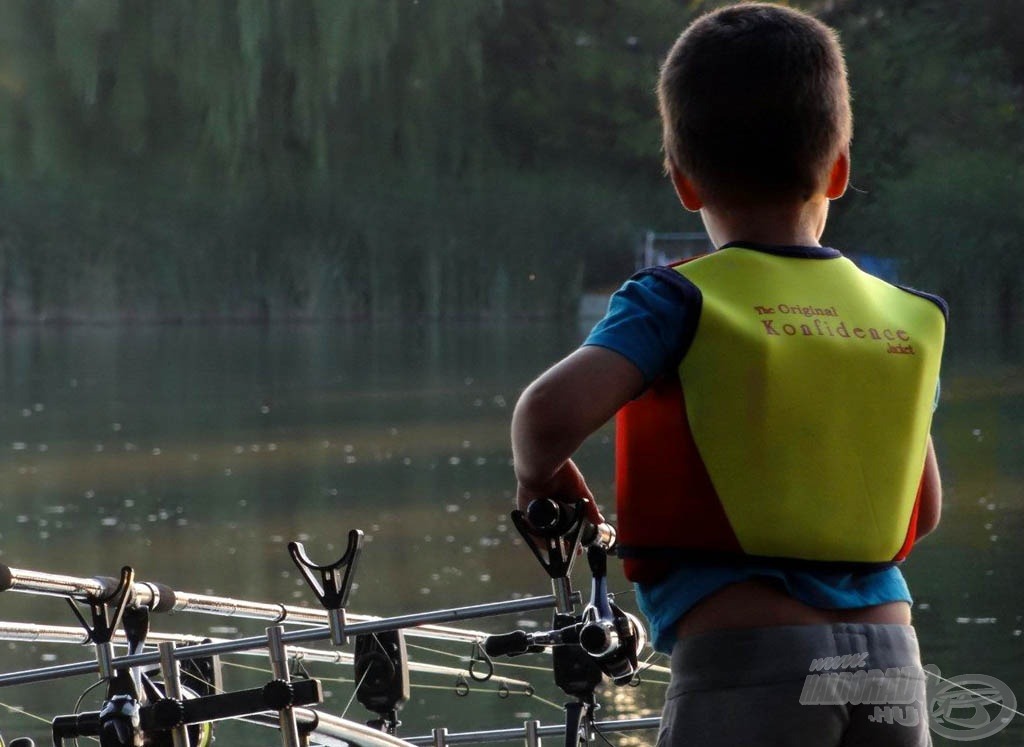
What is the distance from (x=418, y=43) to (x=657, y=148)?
19.3 feet

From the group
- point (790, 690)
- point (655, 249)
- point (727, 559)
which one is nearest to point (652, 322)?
point (727, 559)

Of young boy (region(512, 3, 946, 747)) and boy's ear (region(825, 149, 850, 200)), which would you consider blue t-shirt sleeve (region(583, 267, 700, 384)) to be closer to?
young boy (region(512, 3, 946, 747))

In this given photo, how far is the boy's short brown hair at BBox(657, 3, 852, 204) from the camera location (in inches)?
69.3

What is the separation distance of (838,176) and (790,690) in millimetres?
449

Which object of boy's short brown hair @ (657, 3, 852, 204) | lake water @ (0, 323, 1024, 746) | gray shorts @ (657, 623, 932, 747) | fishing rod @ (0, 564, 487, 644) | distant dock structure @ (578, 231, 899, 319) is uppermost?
boy's short brown hair @ (657, 3, 852, 204)

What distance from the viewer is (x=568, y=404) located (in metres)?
1.70

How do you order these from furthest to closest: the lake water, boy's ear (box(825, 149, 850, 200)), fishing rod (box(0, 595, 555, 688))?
the lake water, fishing rod (box(0, 595, 555, 688)), boy's ear (box(825, 149, 850, 200))

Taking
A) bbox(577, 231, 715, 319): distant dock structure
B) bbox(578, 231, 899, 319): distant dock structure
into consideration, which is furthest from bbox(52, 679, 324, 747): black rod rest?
bbox(577, 231, 715, 319): distant dock structure

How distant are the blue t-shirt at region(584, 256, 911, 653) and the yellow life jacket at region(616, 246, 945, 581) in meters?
0.01

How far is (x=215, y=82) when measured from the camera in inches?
1362

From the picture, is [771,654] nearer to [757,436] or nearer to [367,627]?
[757,436]

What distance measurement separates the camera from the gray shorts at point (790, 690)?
1.71 meters

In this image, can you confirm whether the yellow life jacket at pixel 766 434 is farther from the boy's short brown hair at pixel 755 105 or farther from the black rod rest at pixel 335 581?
the black rod rest at pixel 335 581

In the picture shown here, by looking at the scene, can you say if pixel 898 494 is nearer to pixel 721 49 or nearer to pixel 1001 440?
pixel 721 49
